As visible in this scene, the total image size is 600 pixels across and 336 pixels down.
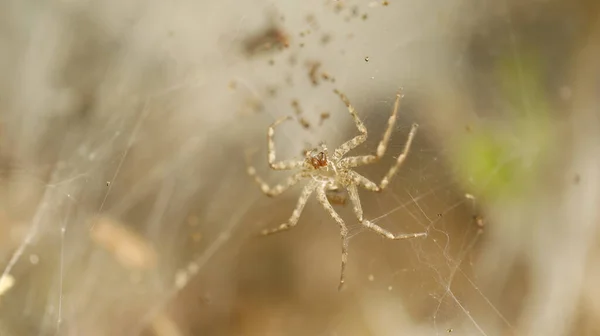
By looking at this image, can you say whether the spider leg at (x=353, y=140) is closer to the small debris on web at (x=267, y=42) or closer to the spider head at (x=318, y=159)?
the spider head at (x=318, y=159)

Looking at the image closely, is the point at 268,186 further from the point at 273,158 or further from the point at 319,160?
the point at 319,160

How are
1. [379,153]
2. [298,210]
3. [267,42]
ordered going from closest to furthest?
[379,153] < [298,210] < [267,42]

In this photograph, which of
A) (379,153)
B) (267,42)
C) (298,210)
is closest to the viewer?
(379,153)

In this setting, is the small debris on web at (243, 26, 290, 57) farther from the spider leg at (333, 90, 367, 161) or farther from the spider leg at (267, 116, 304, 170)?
the spider leg at (333, 90, 367, 161)

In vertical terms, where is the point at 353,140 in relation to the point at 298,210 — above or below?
above

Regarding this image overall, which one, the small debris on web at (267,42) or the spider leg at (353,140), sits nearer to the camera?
the spider leg at (353,140)

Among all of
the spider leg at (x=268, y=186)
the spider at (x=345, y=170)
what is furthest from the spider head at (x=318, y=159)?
the spider leg at (x=268, y=186)

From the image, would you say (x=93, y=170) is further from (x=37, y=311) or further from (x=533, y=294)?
(x=533, y=294)

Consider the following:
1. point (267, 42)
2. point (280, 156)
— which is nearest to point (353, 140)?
point (280, 156)
